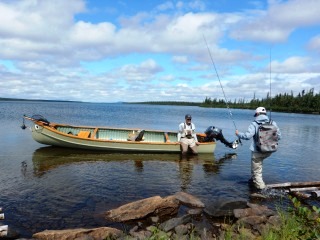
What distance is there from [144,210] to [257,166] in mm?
4323

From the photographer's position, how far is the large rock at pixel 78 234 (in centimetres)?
647

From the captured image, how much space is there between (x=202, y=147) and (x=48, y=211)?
10.8 meters

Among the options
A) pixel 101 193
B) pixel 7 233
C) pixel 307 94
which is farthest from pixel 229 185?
pixel 307 94

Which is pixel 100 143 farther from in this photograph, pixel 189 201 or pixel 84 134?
pixel 189 201

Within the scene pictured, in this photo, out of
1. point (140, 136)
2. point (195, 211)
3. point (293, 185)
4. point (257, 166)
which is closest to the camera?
point (195, 211)

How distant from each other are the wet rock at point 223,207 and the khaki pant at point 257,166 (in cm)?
202

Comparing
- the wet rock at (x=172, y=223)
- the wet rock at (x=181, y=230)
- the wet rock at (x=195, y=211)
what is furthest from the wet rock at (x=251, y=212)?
the wet rock at (x=181, y=230)

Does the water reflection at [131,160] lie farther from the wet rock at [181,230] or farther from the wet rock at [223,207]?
the wet rock at [181,230]

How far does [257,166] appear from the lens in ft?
34.0

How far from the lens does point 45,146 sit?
63.6 feet

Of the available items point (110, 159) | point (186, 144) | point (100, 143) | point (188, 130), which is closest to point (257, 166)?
point (188, 130)

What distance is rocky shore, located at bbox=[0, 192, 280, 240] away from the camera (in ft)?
21.9

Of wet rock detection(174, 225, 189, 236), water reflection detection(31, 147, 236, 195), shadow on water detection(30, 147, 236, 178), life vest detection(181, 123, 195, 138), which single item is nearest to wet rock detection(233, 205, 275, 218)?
wet rock detection(174, 225, 189, 236)

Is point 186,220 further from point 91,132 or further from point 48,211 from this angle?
point 91,132
